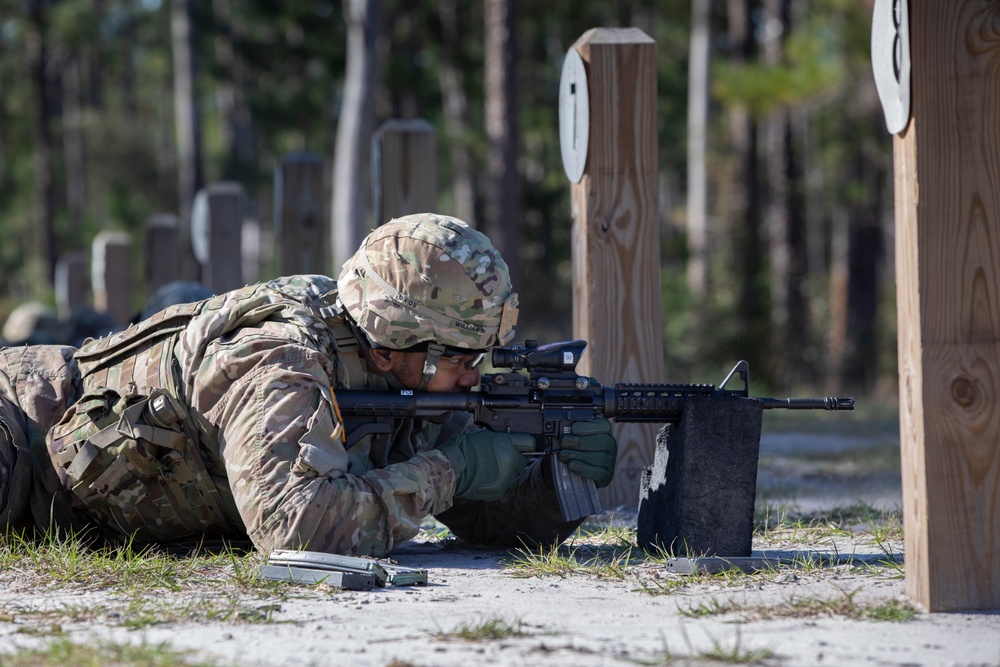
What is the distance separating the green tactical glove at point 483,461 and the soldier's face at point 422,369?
0.19 metres

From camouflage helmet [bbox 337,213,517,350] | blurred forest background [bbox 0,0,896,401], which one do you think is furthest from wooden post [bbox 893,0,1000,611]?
blurred forest background [bbox 0,0,896,401]

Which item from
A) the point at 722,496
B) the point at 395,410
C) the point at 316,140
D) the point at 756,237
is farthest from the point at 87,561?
the point at 316,140

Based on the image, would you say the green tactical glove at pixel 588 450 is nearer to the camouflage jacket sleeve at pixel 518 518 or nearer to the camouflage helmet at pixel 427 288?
the camouflage jacket sleeve at pixel 518 518

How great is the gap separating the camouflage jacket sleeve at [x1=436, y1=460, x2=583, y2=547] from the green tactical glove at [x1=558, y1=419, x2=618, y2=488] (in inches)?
5.8

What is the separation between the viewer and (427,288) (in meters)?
4.00

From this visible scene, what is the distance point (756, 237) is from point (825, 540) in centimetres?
1386

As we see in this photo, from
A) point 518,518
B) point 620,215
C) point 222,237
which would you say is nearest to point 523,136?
point 222,237

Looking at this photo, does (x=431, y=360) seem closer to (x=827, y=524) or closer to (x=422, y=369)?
(x=422, y=369)

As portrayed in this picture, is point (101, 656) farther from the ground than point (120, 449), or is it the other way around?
point (120, 449)

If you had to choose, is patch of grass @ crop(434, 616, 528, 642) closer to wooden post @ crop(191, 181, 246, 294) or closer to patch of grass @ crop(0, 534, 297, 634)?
patch of grass @ crop(0, 534, 297, 634)

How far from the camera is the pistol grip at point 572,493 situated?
4258 mm

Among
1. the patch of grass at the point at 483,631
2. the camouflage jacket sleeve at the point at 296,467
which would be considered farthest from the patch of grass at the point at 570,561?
the patch of grass at the point at 483,631

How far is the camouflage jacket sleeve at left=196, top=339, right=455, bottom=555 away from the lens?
3736 mm

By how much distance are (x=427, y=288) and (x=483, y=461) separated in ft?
2.07
